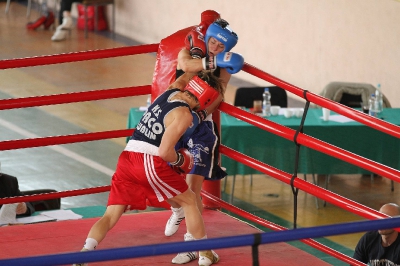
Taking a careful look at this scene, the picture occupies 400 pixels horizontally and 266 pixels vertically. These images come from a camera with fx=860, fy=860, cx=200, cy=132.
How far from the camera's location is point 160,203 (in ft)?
15.1

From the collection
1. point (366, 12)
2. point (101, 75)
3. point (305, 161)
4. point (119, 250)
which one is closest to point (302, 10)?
point (366, 12)

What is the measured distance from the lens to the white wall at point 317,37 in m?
11.4

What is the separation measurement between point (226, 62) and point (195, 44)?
1.05ft

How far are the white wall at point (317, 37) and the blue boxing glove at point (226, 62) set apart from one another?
7.15 m

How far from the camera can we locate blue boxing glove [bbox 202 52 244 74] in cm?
438

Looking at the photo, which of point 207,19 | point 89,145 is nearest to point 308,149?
point 89,145

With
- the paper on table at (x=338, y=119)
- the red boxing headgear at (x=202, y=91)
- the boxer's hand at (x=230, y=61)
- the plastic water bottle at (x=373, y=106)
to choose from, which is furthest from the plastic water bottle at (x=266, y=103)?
the red boxing headgear at (x=202, y=91)

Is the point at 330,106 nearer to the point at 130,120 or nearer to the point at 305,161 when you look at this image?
the point at 305,161

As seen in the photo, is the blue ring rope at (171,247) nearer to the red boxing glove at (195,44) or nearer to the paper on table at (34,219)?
the red boxing glove at (195,44)

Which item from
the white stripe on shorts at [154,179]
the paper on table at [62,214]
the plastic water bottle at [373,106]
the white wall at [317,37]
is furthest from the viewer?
the white wall at [317,37]

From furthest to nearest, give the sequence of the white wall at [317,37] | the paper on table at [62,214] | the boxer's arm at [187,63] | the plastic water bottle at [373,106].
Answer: the white wall at [317,37]
the plastic water bottle at [373,106]
the paper on table at [62,214]
the boxer's arm at [187,63]

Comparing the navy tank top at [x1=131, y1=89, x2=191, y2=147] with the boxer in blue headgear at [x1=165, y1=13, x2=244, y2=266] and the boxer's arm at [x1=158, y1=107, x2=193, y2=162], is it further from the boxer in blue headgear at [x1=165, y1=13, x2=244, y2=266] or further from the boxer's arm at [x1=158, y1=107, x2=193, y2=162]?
the boxer in blue headgear at [x1=165, y1=13, x2=244, y2=266]

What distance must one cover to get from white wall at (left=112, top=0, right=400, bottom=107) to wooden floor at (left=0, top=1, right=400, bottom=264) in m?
0.88

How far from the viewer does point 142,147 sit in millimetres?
4285
